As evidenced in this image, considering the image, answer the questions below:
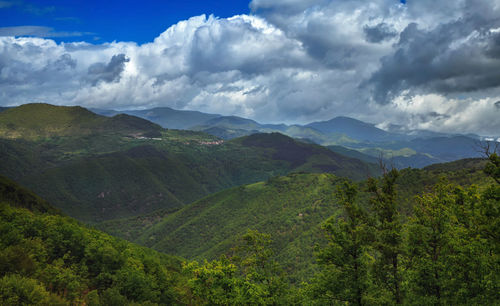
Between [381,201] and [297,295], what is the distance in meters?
19.2

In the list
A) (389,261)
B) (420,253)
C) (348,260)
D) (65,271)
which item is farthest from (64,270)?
(420,253)

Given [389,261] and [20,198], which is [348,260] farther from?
[20,198]

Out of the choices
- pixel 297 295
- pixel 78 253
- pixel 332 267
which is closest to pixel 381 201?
pixel 332 267

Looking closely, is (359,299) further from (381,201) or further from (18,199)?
(18,199)

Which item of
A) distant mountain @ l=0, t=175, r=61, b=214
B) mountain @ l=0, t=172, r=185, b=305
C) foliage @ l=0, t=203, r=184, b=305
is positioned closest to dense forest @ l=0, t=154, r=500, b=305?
foliage @ l=0, t=203, r=184, b=305

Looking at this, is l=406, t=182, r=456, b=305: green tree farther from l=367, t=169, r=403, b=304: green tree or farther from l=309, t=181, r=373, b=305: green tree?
l=309, t=181, r=373, b=305: green tree

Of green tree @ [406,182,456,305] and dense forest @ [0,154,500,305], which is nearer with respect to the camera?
dense forest @ [0,154,500,305]

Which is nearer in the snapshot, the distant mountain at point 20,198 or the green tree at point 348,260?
the green tree at point 348,260

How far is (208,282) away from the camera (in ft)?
156

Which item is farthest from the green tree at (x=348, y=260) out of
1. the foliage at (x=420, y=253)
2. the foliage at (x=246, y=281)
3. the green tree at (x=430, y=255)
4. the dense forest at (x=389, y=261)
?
the foliage at (x=246, y=281)

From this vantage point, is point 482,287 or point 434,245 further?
point 434,245

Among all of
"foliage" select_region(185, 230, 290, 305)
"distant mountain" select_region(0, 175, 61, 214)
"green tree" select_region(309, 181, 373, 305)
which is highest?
"green tree" select_region(309, 181, 373, 305)

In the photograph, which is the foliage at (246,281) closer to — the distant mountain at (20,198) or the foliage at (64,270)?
the foliage at (64,270)

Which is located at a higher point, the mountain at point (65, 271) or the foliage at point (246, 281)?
the foliage at point (246, 281)
